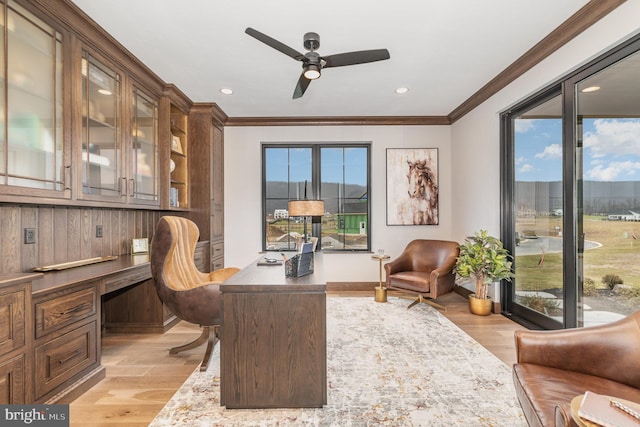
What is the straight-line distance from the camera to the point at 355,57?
7.37 feet

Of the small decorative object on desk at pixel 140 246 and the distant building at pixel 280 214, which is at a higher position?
the distant building at pixel 280 214

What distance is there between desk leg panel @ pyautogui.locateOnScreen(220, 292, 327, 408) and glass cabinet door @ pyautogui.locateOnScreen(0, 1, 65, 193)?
145 centimetres

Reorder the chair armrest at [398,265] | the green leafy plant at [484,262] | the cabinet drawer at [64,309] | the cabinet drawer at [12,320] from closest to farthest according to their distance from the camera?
the cabinet drawer at [12,320], the cabinet drawer at [64,309], the green leafy plant at [484,262], the chair armrest at [398,265]

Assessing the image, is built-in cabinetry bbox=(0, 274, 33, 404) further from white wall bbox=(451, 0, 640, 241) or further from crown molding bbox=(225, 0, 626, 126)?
white wall bbox=(451, 0, 640, 241)

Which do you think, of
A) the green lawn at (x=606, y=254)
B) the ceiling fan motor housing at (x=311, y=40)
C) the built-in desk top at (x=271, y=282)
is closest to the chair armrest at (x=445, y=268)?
the green lawn at (x=606, y=254)

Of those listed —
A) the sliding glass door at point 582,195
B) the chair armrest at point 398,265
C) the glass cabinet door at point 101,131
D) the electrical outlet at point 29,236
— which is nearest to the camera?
the electrical outlet at point 29,236

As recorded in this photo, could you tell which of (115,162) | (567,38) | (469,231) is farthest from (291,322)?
(469,231)

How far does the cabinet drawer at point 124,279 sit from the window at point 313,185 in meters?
2.31

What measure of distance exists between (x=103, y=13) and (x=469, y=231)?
14.6 ft

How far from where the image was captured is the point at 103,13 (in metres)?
2.21

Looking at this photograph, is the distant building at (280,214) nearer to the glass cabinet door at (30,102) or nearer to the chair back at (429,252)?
the chair back at (429,252)

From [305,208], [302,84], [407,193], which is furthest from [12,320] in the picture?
[407,193]

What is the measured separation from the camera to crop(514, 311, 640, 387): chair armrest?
1.34 m

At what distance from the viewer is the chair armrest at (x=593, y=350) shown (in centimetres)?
134
